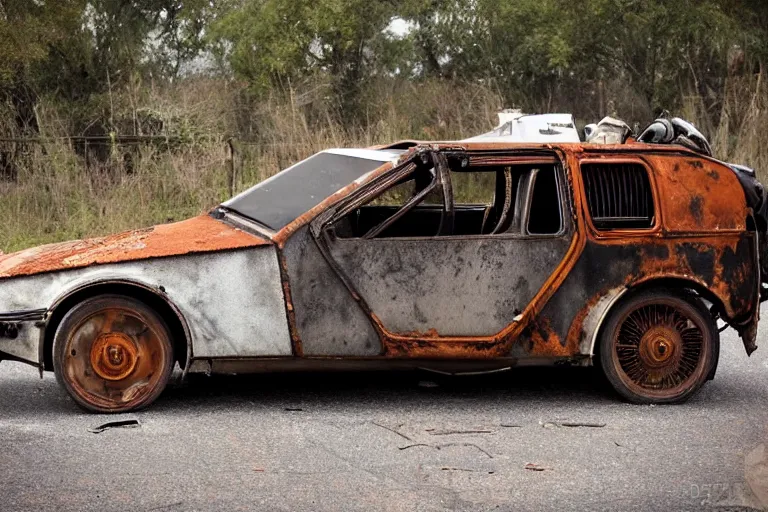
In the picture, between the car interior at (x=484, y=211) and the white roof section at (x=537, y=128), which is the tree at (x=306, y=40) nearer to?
the white roof section at (x=537, y=128)

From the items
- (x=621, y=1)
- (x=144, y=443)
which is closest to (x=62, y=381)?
(x=144, y=443)

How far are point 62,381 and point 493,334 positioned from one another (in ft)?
7.82

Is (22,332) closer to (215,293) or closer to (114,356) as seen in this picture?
(114,356)

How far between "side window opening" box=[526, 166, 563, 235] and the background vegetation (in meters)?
8.77

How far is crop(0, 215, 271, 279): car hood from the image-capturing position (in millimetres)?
7086

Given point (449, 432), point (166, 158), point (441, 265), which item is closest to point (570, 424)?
point (449, 432)

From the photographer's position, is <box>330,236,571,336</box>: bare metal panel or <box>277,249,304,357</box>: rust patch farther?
<box>330,236,571,336</box>: bare metal panel

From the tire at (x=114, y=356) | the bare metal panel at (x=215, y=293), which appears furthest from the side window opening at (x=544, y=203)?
the tire at (x=114, y=356)

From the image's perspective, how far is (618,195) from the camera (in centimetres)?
775

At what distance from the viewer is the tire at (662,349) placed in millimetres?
7668

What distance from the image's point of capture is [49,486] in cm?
578

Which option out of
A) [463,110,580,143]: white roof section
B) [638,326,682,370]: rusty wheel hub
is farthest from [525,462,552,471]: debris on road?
[463,110,580,143]: white roof section

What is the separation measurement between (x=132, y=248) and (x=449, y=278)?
69.3 inches

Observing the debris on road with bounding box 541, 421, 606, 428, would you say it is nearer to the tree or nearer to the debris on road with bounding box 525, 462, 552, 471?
the debris on road with bounding box 525, 462, 552, 471
